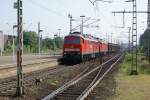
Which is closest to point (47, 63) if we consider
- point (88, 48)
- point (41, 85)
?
point (88, 48)

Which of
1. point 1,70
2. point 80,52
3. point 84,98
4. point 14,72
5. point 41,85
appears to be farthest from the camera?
point 80,52

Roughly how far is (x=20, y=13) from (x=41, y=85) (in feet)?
19.4

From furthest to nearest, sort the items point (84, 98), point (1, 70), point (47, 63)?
point (47, 63) < point (1, 70) < point (84, 98)

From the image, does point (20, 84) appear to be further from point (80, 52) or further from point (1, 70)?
point (80, 52)

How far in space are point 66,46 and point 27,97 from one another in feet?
103

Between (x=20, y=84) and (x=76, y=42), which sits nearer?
(x=20, y=84)

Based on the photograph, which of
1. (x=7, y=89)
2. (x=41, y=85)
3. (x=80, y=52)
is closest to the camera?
(x=7, y=89)

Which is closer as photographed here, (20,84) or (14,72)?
(20,84)

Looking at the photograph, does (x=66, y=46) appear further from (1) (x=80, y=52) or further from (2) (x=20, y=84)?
(2) (x=20, y=84)

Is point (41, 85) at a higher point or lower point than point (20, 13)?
lower

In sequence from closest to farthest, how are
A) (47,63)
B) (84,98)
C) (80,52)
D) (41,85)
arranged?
(84,98)
(41,85)
(47,63)
(80,52)

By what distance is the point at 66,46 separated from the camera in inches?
1881

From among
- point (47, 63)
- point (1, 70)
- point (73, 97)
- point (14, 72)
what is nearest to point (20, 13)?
point (73, 97)

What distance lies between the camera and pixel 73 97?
16781 millimetres
